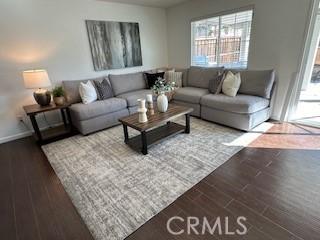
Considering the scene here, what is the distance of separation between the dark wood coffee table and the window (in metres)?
1.98

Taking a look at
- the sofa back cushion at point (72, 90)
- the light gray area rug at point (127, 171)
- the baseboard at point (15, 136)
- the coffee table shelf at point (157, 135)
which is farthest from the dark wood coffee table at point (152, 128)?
the baseboard at point (15, 136)

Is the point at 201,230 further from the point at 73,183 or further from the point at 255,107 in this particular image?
the point at 255,107

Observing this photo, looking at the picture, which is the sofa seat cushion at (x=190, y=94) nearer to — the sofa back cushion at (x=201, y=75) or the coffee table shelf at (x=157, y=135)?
the sofa back cushion at (x=201, y=75)

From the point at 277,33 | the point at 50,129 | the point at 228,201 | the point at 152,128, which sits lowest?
the point at 228,201

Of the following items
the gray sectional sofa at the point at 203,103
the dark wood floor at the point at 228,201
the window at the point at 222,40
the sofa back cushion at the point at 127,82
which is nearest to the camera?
the dark wood floor at the point at 228,201

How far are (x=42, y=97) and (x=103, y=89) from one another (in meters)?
1.09

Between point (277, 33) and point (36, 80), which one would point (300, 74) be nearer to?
point (277, 33)

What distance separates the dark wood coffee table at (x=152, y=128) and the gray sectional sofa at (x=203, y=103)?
0.74 meters

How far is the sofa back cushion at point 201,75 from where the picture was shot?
13.0 feet

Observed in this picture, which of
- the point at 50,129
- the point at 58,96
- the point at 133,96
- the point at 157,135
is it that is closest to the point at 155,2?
the point at 133,96

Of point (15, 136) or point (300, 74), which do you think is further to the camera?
point (15, 136)

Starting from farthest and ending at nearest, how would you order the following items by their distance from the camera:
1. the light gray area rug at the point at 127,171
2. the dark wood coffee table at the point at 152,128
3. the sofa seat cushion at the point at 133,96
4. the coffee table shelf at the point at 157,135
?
the sofa seat cushion at the point at 133,96, the coffee table shelf at the point at 157,135, the dark wood coffee table at the point at 152,128, the light gray area rug at the point at 127,171

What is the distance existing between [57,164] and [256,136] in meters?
3.06

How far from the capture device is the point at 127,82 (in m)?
4.28
